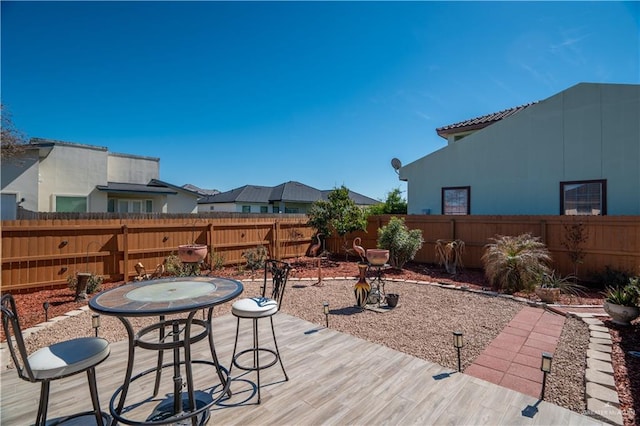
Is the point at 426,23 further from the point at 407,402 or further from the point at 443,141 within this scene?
the point at 407,402

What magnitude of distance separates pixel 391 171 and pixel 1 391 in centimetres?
1237

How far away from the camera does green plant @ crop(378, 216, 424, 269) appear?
8172mm

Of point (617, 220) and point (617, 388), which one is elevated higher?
point (617, 220)

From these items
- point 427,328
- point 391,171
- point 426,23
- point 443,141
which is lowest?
point 427,328

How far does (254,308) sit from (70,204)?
15147 mm

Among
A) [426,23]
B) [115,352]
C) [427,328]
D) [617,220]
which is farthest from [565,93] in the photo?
[115,352]

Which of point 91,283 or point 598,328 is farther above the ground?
point 91,283

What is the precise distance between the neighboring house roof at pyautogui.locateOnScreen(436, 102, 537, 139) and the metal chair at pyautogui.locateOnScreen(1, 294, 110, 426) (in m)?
11.5

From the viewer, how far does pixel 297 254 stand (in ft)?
34.7

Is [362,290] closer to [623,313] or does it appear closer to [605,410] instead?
[605,410]

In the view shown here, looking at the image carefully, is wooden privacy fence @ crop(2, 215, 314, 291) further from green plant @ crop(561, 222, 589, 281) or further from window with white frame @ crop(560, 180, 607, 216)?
window with white frame @ crop(560, 180, 607, 216)

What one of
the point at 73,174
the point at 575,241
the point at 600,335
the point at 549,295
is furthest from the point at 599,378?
the point at 73,174

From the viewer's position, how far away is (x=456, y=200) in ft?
32.2

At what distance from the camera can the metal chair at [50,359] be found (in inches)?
65.4
